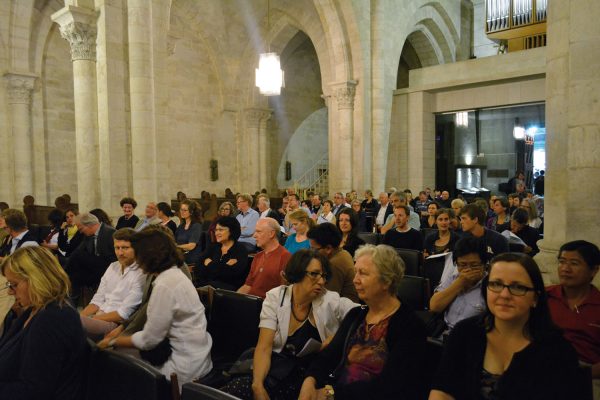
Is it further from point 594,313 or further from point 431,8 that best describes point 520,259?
point 431,8

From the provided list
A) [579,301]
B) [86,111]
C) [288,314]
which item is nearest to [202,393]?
[288,314]

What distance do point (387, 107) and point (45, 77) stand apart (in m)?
11.0

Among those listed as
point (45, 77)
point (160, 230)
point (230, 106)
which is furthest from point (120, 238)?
point (230, 106)

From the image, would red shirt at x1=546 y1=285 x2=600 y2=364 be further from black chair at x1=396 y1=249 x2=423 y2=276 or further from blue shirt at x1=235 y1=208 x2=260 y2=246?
blue shirt at x1=235 y1=208 x2=260 y2=246

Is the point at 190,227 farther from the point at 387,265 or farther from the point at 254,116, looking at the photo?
the point at 254,116

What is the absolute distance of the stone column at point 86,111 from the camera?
8461 mm

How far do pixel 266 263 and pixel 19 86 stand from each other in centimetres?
1287

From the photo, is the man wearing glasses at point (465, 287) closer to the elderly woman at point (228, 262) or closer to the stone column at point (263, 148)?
the elderly woman at point (228, 262)

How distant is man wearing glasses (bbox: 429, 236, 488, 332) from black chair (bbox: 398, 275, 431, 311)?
2.04 ft

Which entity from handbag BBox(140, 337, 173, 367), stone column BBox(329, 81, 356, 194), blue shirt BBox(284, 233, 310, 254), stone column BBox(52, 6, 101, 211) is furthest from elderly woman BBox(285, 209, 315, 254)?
stone column BBox(329, 81, 356, 194)

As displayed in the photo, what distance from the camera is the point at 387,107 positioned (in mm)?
Result: 14594

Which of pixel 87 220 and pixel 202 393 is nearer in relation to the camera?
pixel 202 393

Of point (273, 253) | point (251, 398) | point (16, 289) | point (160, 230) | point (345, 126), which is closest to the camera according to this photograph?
point (16, 289)

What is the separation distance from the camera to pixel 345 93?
13.8 m
